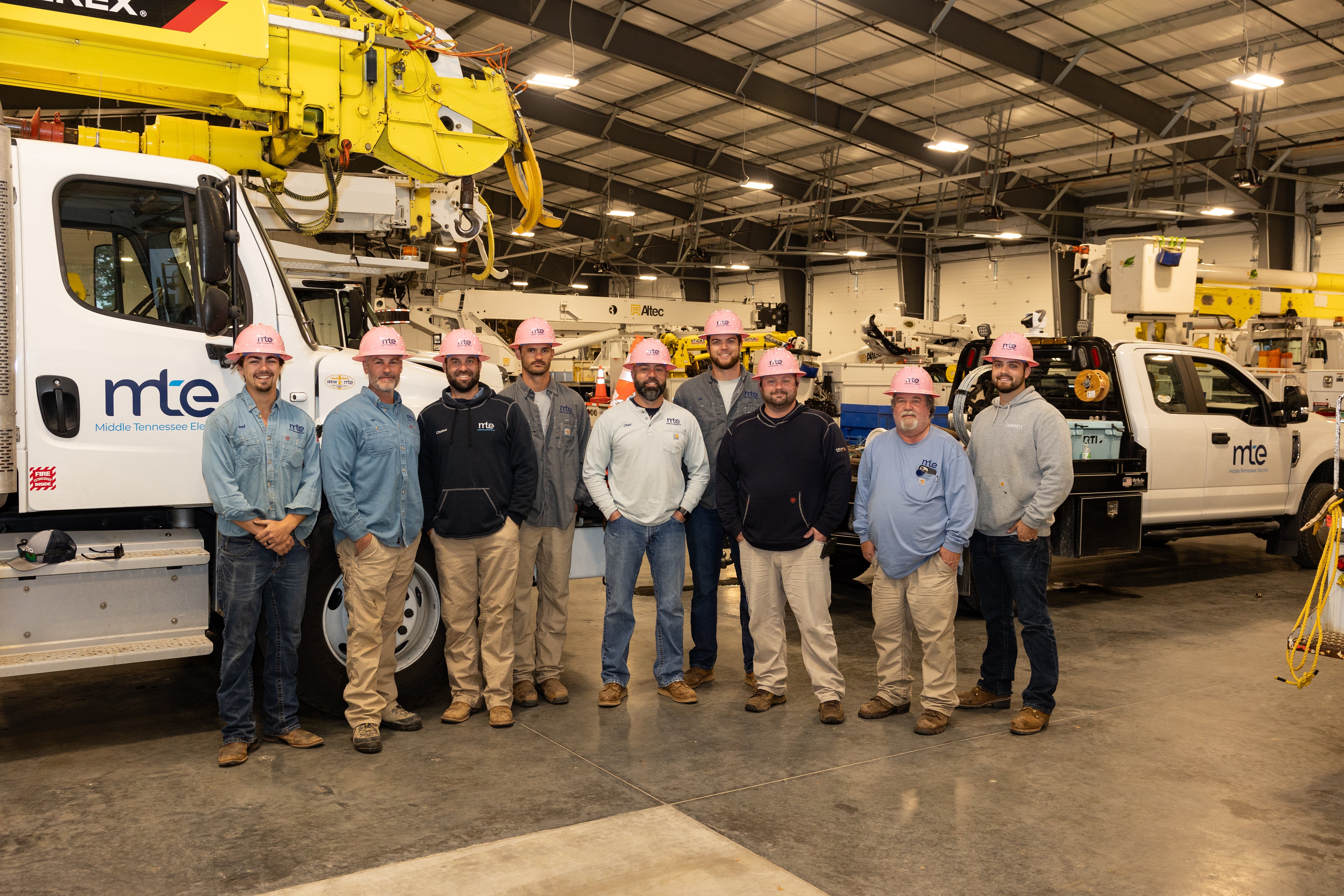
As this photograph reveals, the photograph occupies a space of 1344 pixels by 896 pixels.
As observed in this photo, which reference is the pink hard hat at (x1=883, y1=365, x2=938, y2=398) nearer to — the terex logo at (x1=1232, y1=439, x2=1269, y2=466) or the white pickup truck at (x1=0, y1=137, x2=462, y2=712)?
the white pickup truck at (x1=0, y1=137, x2=462, y2=712)

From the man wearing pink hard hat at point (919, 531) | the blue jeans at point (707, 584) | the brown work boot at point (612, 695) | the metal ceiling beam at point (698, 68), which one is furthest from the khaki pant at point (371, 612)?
the metal ceiling beam at point (698, 68)

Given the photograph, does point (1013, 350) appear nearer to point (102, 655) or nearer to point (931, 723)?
point (931, 723)

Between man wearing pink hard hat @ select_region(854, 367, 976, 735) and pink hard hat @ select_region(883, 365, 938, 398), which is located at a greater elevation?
pink hard hat @ select_region(883, 365, 938, 398)

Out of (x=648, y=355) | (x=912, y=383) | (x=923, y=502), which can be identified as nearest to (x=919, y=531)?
(x=923, y=502)

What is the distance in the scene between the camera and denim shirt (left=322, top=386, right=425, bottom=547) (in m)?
4.86

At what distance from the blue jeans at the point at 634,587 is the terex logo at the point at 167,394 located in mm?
2128

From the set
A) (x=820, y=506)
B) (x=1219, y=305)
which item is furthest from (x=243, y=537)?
(x=1219, y=305)

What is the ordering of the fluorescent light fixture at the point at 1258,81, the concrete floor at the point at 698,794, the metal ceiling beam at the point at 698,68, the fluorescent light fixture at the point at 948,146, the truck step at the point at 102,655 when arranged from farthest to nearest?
the fluorescent light fixture at the point at 948,146 → the metal ceiling beam at the point at 698,68 → the fluorescent light fixture at the point at 1258,81 → the truck step at the point at 102,655 → the concrete floor at the point at 698,794

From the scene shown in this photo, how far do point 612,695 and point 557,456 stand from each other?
1.35 m

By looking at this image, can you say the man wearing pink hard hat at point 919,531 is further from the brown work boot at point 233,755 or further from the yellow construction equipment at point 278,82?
the brown work boot at point 233,755

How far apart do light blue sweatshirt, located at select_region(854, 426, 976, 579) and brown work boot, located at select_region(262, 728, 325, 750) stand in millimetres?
2982

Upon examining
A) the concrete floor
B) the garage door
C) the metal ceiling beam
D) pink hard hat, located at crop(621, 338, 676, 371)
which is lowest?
the concrete floor

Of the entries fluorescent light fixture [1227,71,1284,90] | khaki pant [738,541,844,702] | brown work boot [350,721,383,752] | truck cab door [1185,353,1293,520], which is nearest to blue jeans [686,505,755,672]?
khaki pant [738,541,844,702]

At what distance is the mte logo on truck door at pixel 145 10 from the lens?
4.93m
